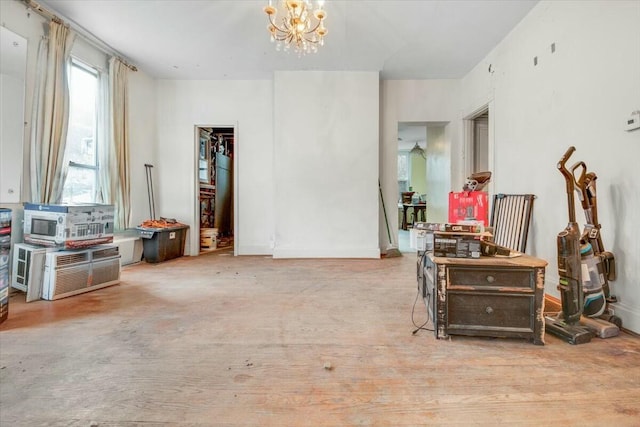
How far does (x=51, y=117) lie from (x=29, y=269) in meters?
1.73

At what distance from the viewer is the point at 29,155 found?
121 inches

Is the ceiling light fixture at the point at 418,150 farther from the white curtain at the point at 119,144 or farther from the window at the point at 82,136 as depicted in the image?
the window at the point at 82,136

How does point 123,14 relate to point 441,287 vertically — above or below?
above

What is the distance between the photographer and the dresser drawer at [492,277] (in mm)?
1841

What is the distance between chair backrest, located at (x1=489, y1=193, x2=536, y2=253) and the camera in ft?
10.2

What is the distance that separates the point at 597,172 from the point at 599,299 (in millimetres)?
1074

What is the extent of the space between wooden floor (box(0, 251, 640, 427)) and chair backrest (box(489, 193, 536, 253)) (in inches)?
51.3

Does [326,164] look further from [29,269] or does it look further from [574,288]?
[29,269]

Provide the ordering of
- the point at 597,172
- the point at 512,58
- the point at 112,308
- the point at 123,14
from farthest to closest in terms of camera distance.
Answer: the point at 512,58 → the point at 123,14 → the point at 112,308 → the point at 597,172

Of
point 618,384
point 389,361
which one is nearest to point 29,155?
point 389,361

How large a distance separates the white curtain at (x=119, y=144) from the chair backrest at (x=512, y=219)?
17.7 ft

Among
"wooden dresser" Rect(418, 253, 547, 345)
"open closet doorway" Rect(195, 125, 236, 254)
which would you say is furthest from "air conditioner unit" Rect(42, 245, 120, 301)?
"wooden dresser" Rect(418, 253, 547, 345)

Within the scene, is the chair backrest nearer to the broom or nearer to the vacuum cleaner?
the vacuum cleaner

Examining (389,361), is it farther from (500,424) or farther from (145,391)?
(145,391)
